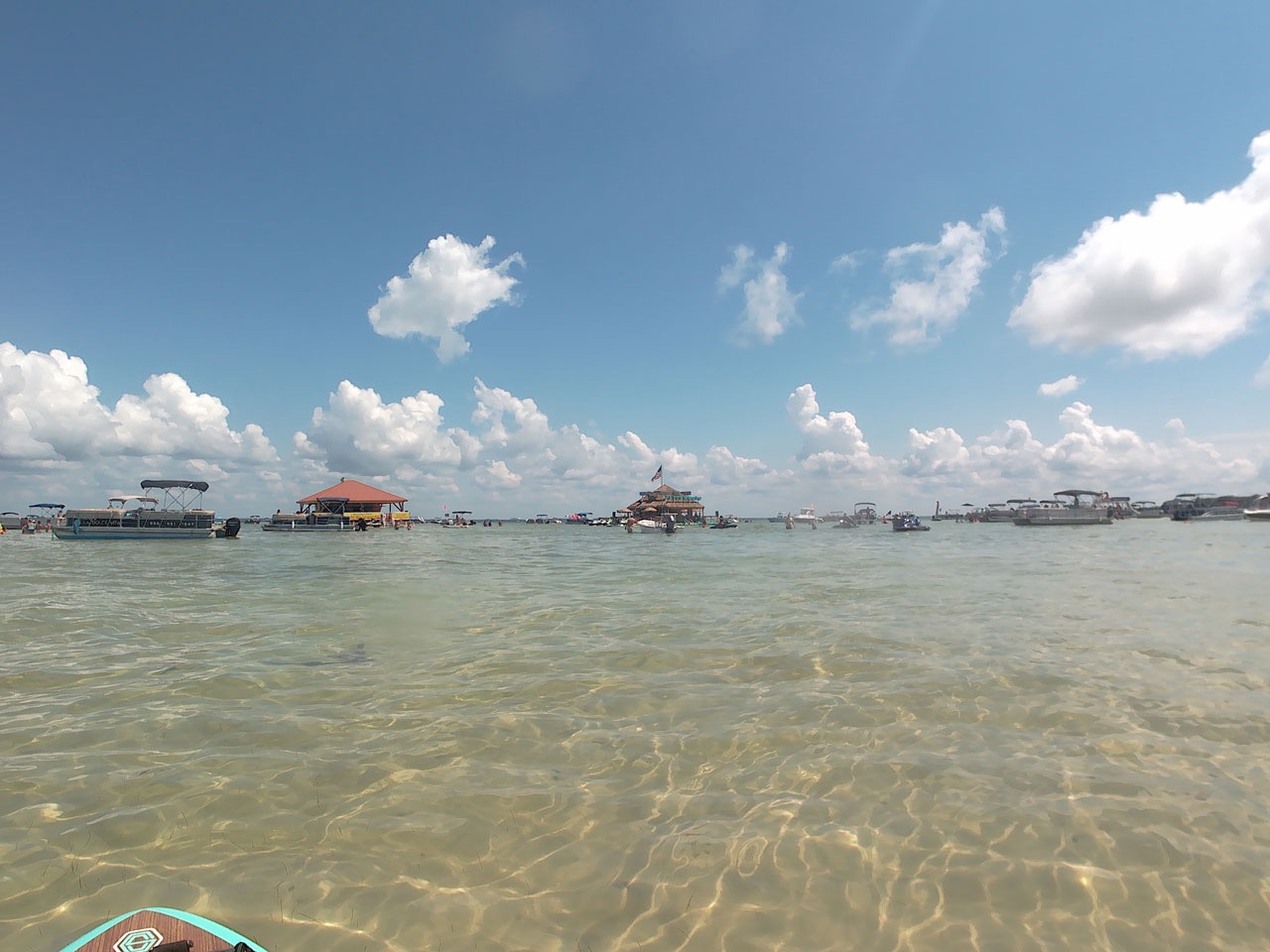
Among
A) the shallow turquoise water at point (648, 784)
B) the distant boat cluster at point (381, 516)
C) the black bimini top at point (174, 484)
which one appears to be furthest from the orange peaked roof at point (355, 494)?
the shallow turquoise water at point (648, 784)

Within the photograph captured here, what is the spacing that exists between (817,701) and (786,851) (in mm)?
3456

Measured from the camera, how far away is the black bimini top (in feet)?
158

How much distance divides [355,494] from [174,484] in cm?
3870

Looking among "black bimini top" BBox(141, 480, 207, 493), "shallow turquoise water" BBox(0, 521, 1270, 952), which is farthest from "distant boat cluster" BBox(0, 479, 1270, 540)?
"shallow turquoise water" BBox(0, 521, 1270, 952)

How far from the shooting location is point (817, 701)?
7492 millimetres

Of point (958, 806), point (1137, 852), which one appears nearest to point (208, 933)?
point (958, 806)

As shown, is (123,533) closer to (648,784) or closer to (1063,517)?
(648,784)

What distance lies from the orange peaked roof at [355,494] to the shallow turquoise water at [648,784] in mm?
80413

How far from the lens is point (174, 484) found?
4894 centimetres

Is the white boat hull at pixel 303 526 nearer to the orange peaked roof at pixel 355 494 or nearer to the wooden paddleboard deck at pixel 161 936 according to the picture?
the orange peaked roof at pixel 355 494

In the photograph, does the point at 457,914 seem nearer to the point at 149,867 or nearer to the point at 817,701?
the point at 149,867

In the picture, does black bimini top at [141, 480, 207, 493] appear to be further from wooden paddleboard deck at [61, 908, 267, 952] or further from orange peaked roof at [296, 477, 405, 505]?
wooden paddleboard deck at [61, 908, 267, 952]

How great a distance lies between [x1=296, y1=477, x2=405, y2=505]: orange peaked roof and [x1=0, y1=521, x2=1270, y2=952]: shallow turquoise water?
3166 inches

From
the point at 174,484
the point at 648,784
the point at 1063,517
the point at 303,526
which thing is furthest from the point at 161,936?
the point at 1063,517
